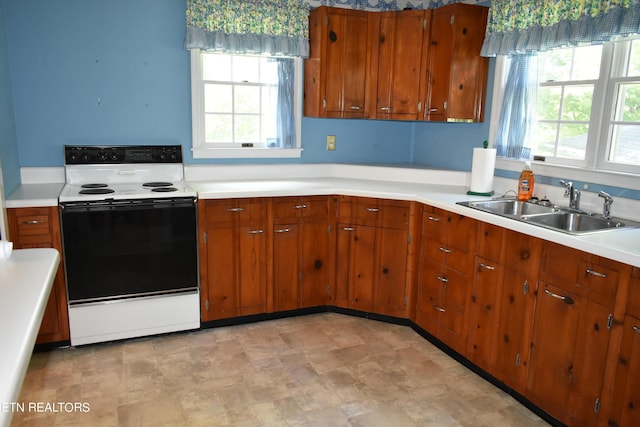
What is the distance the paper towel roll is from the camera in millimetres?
3176

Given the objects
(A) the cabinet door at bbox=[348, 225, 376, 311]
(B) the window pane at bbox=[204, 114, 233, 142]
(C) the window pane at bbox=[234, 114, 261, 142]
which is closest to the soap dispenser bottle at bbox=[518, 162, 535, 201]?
(A) the cabinet door at bbox=[348, 225, 376, 311]

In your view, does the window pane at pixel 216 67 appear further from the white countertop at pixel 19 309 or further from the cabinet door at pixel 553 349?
the cabinet door at pixel 553 349

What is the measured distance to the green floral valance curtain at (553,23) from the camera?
246 cm

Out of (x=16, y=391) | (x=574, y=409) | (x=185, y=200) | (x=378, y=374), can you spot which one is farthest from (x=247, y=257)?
(x=16, y=391)

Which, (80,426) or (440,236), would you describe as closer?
(80,426)

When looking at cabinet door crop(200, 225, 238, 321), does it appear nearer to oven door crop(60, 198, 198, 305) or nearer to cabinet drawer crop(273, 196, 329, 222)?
oven door crop(60, 198, 198, 305)

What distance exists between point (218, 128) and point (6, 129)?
1.37 meters

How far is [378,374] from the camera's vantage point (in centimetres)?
276

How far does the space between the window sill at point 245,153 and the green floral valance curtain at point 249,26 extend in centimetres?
72

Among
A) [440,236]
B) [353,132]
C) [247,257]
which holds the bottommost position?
[247,257]

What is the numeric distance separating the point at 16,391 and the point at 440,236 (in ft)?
8.17

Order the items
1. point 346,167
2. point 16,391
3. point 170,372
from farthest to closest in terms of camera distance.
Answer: point 346,167, point 170,372, point 16,391

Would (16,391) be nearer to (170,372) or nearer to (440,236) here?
(170,372)

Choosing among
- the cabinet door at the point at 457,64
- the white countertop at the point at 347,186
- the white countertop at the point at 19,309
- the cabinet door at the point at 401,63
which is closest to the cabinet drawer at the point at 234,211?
the white countertop at the point at 347,186
